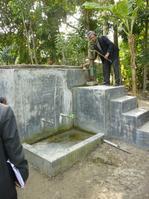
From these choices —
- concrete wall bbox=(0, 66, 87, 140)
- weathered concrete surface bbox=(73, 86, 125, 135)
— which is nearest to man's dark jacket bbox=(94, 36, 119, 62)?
concrete wall bbox=(0, 66, 87, 140)

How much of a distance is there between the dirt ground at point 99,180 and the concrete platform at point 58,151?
11 centimetres

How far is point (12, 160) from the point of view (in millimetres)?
1842

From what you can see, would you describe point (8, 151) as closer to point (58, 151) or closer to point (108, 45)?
point (58, 151)

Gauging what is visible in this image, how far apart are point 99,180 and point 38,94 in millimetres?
2125

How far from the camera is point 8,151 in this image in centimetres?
182

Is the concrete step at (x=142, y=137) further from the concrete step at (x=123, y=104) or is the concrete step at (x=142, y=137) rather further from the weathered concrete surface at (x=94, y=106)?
the weathered concrete surface at (x=94, y=106)

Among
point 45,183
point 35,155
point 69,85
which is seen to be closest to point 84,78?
point 69,85

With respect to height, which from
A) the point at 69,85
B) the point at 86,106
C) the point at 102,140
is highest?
the point at 69,85

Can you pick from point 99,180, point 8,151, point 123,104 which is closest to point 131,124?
point 123,104

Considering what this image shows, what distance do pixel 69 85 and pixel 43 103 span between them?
2.95 feet

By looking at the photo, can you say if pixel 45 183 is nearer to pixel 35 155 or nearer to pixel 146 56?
pixel 35 155

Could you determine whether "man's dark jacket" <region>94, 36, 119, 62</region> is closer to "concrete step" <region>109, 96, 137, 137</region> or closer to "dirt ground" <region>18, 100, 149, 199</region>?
"concrete step" <region>109, 96, 137, 137</region>

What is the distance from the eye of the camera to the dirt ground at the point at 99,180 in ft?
11.3

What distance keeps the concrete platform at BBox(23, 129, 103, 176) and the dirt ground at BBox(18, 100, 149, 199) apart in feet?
0.36
